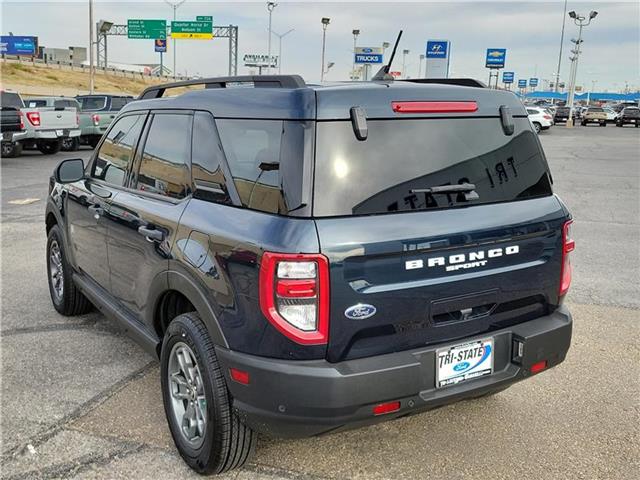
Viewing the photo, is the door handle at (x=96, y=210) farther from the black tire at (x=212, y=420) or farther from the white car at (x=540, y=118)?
the white car at (x=540, y=118)

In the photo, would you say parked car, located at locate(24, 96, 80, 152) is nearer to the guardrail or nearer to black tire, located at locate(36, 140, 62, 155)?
black tire, located at locate(36, 140, 62, 155)

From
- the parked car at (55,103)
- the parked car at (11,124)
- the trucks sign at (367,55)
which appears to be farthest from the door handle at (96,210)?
the trucks sign at (367,55)

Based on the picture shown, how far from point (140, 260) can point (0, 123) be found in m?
16.1

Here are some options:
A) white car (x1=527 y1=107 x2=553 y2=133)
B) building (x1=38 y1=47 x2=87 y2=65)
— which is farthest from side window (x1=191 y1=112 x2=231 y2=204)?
building (x1=38 y1=47 x2=87 y2=65)

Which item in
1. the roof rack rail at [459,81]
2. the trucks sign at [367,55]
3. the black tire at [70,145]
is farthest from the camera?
the trucks sign at [367,55]

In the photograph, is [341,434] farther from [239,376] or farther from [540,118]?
[540,118]

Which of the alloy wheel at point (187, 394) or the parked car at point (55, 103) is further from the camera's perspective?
the parked car at point (55, 103)

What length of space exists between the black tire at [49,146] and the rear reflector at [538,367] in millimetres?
19050

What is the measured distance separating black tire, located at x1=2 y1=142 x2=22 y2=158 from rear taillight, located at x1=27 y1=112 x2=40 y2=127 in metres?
0.76

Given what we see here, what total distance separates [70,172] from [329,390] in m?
3.14

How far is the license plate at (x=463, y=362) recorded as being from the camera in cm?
269

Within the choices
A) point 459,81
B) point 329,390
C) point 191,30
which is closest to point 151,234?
point 329,390

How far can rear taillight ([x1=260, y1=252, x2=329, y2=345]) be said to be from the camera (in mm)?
2400

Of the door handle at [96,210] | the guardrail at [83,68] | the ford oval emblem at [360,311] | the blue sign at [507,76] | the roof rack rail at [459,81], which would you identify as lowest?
the ford oval emblem at [360,311]
